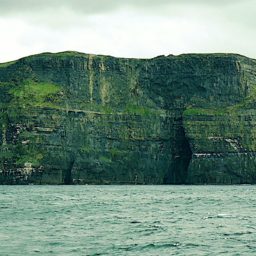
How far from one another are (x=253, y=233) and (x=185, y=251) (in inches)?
426

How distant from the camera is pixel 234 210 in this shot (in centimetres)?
8450

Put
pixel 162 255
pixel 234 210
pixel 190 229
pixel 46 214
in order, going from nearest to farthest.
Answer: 1. pixel 162 255
2. pixel 190 229
3. pixel 46 214
4. pixel 234 210

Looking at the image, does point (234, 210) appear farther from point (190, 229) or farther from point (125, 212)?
point (190, 229)

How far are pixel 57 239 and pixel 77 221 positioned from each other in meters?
14.5

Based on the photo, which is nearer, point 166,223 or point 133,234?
point 133,234

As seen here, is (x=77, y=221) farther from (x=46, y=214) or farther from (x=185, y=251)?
(x=185, y=251)

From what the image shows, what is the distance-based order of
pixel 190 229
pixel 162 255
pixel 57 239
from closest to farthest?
pixel 162 255 < pixel 57 239 < pixel 190 229

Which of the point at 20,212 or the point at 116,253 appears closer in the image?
the point at 116,253

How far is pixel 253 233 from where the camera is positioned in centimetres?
5731

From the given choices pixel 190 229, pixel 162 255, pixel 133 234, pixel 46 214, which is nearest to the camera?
pixel 162 255

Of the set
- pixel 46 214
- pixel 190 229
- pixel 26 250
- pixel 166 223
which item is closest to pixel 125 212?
pixel 46 214

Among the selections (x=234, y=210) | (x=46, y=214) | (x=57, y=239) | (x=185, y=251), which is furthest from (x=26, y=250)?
(x=234, y=210)

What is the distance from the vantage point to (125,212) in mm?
80125

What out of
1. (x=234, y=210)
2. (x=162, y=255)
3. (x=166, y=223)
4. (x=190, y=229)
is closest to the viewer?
(x=162, y=255)
